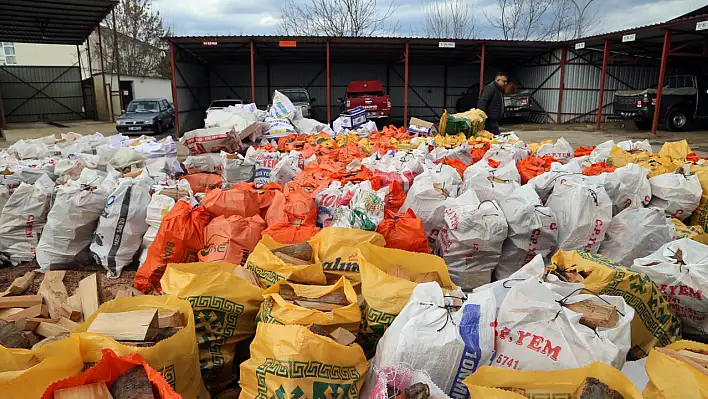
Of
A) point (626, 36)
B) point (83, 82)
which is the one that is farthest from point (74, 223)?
point (83, 82)

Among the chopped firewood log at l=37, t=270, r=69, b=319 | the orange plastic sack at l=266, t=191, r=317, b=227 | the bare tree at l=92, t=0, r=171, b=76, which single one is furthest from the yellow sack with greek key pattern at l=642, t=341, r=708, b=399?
the bare tree at l=92, t=0, r=171, b=76

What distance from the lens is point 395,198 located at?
4242mm

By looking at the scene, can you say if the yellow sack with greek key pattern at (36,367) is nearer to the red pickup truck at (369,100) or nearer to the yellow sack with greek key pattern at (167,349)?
the yellow sack with greek key pattern at (167,349)

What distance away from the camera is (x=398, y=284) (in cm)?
227

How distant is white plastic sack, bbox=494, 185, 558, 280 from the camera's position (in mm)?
3580

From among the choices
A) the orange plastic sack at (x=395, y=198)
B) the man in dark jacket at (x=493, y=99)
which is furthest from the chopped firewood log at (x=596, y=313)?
the man in dark jacket at (x=493, y=99)

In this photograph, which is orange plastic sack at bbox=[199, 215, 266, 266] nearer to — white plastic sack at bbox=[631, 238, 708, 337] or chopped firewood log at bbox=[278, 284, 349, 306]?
chopped firewood log at bbox=[278, 284, 349, 306]

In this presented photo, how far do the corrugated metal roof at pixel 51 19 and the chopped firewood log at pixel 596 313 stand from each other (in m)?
17.8

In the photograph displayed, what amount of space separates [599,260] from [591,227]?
3.32 feet

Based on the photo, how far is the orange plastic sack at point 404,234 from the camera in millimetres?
3352

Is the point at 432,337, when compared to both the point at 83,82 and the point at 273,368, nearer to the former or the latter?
the point at 273,368

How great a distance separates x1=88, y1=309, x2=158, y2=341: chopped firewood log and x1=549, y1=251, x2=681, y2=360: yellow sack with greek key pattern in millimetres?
2106

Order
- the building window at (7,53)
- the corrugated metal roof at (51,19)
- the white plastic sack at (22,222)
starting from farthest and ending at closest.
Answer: the building window at (7,53) → the corrugated metal roof at (51,19) → the white plastic sack at (22,222)

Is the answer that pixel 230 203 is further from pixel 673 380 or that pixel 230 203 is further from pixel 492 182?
pixel 673 380
